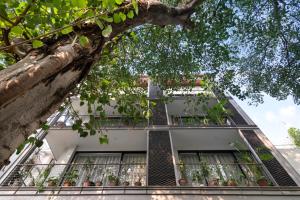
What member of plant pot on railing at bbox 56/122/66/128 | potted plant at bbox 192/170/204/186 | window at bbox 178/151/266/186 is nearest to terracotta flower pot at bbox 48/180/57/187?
plant pot on railing at bbox 56/122/66/128

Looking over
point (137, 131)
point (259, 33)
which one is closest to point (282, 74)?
point (259, 33)

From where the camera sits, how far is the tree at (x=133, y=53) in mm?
1634

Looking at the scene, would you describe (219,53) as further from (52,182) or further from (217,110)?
(52,182)

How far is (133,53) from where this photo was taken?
7.97 metres

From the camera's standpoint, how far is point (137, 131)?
31.6 ft

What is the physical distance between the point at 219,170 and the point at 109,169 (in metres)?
4.15

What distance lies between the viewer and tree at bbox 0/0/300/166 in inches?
64.3

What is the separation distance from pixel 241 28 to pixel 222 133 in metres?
4.41

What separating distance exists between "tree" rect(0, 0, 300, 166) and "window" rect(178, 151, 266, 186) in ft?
8.67

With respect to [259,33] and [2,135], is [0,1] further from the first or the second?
[259,33]

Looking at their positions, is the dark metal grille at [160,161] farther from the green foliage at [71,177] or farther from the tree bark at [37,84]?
the tree bark at [37,84]

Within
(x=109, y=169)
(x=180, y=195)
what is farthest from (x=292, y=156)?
(x=109, y=169)

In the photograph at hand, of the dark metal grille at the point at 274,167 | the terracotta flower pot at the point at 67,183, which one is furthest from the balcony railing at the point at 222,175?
the terracotta flower pot at the point at 67,183

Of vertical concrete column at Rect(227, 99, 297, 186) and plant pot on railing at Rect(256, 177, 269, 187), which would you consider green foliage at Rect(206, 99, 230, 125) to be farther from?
plant pot on railing at Rect(256, 177, 269, 187)
